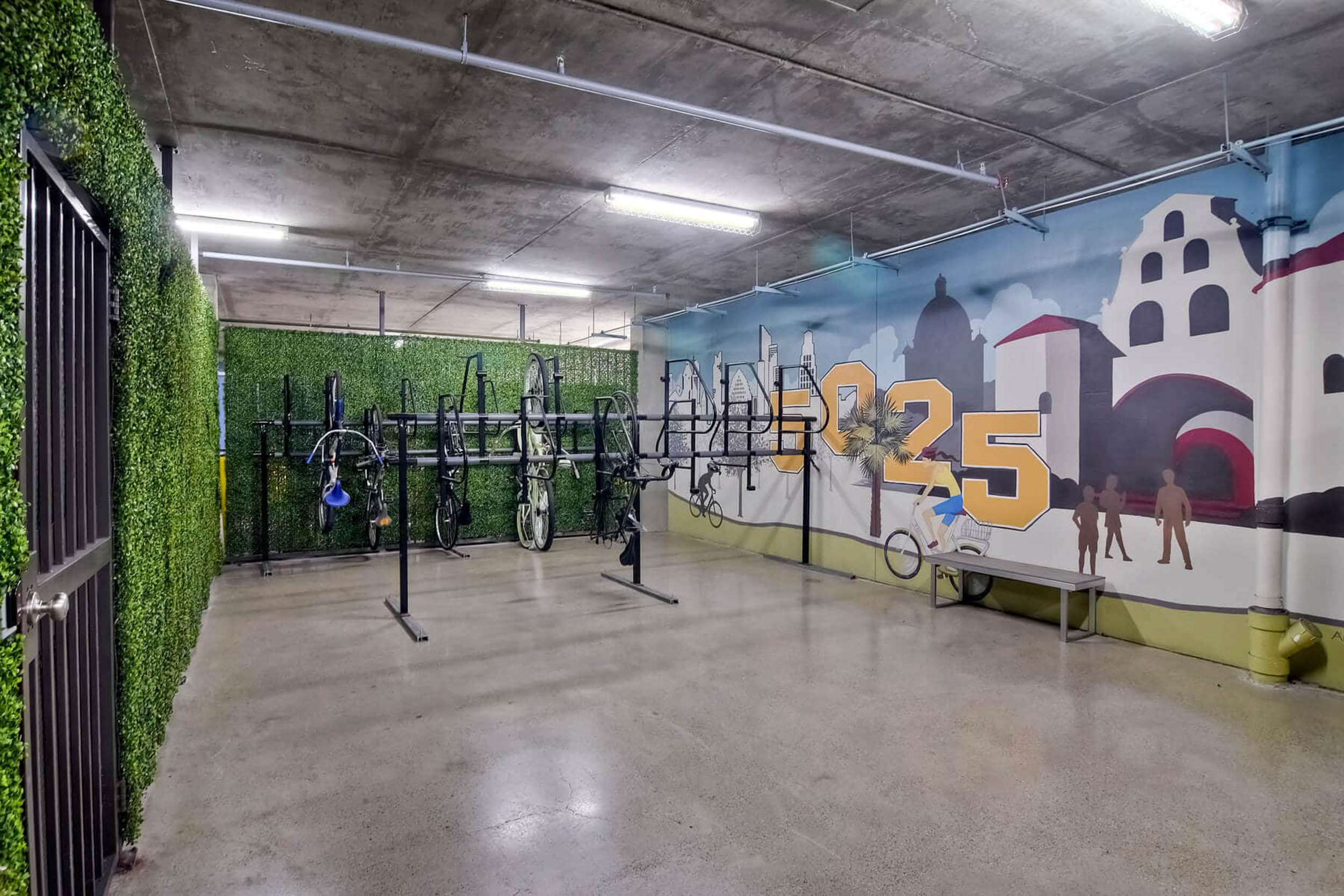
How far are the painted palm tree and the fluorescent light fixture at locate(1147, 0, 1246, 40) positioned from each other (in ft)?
12.8

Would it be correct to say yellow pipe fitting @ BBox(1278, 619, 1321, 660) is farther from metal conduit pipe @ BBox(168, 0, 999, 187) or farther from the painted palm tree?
metal conduit pipe @ BBox(168, 0, 999, 187)

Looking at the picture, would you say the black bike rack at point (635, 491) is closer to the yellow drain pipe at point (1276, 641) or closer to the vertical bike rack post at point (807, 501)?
the vertical bike rack post at point (807, 501)

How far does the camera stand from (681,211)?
526 centimetres

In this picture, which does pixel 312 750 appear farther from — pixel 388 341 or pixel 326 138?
pixel 388 341

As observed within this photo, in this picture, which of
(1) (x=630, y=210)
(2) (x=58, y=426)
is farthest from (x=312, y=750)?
(1) (x=630, y=210)

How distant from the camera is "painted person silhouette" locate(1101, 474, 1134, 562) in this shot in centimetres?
A: 482

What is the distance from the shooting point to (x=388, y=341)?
8.09m

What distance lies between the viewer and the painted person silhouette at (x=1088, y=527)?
4977 mm

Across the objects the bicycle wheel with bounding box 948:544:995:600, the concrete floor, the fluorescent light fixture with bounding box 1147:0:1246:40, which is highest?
the fluorescent light fixture with bounding box 1147:0:1246:40

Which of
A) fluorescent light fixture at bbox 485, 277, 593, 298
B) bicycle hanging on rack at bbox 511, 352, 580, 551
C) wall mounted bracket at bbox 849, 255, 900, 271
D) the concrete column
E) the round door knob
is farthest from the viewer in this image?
the concrete column

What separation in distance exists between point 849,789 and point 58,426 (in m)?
2.84

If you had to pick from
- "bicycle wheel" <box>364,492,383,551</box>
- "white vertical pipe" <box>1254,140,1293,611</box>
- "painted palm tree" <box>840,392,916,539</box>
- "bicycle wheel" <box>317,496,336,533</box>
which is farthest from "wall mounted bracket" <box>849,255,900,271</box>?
"bicycle wheel" <box>317,496,336,533</box>

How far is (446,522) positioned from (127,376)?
582 cm

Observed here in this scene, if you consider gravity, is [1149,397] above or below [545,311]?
below
